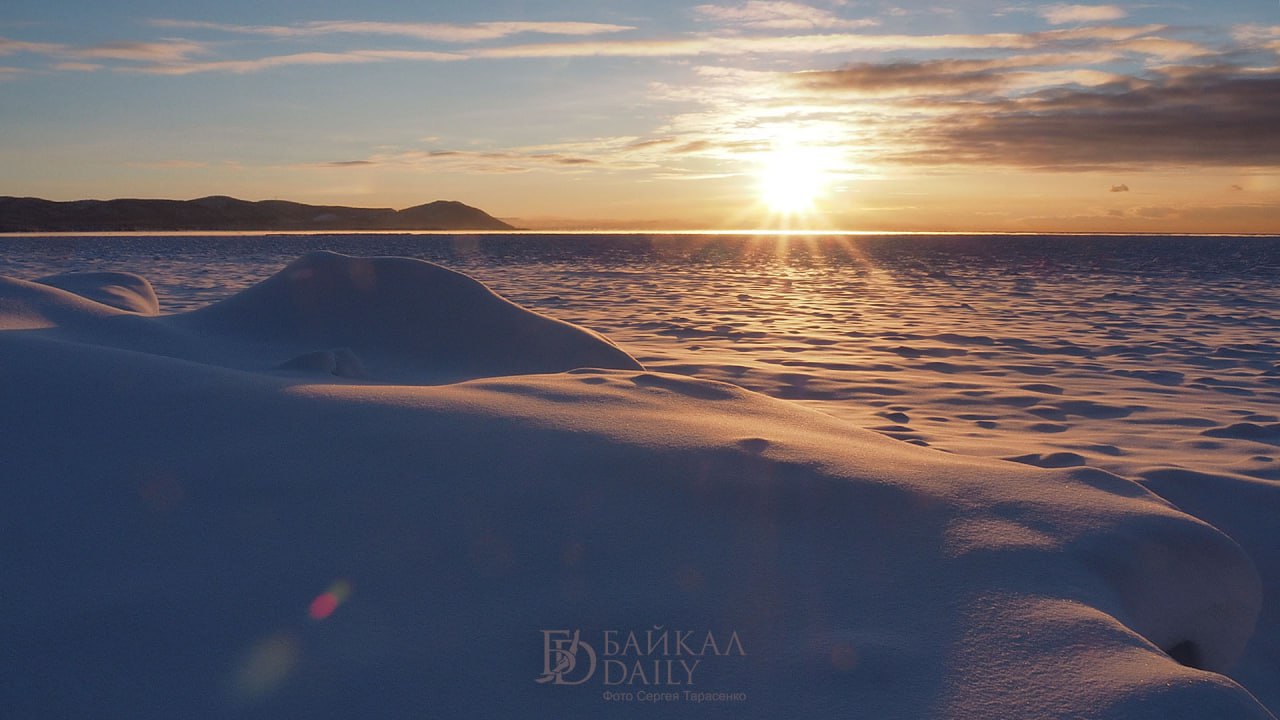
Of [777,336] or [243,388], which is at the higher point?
[243,388]

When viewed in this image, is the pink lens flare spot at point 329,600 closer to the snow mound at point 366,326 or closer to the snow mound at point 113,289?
the snow mound at point 366,326

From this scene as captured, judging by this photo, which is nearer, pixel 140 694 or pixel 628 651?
pixel 140 694

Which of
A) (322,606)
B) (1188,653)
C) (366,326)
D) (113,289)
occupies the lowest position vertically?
(1188,653)

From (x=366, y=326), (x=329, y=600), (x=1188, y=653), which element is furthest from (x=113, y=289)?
(x=1188, y=653)

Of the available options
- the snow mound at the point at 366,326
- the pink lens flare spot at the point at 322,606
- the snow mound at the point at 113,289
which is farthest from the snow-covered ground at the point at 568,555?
the snow mound at the point at 113,289

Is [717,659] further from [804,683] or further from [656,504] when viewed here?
[656,504]

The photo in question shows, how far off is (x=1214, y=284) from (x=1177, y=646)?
1653 centimetres

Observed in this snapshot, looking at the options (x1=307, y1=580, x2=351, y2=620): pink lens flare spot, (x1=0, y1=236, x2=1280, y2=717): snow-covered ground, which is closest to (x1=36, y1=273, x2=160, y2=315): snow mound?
(x1=0, y1=236, x2=1280, y2=717): snow-covered ground

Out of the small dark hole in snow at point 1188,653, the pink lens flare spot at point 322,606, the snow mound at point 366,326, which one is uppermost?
the snow mound at point 366,326

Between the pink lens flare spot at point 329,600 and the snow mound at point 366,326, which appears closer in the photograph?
the pink lens flare spot at point 329,600

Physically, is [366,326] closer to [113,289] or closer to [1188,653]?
[113,289]

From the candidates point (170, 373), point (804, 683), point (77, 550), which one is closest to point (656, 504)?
point (804, 683)

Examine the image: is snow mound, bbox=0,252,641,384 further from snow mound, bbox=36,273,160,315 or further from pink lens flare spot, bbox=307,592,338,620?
pink lens flare spot, bbox=307,592,338,620

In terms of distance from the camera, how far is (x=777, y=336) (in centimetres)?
759
